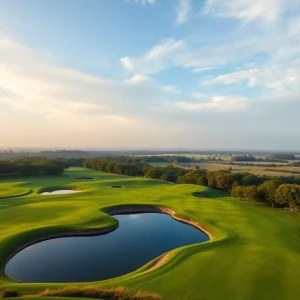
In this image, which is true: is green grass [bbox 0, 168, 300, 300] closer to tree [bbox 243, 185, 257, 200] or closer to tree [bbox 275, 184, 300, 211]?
tree [bbox 275, 184, 300, 211]

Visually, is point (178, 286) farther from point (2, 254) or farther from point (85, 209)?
point (85, 209)

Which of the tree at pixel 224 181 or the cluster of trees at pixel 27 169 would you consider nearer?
the tree at pixel 224 181

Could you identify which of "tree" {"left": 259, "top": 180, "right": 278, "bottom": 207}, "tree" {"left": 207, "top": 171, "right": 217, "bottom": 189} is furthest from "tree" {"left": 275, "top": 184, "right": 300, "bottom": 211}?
"tree" {"left": 207, "top": 171, "right": 217, "bottom": 189}

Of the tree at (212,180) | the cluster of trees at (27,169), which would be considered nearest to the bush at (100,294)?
the tree at (212,180)

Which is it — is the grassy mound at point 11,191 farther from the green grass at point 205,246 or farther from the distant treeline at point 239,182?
the distant treeline at point 239,182

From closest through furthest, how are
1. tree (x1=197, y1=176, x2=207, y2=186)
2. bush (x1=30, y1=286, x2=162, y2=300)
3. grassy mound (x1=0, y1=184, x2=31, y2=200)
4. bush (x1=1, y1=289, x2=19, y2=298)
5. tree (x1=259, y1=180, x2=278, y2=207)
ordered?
bush (x1=1, y1=289, x2=19, y2=298)
bush (x1=30, y1=286, x2=162, y2=300)
tree (x1=259, y1=180, x2=278, y2=207)
grassy mound (x1=0, y1=184, x2=31, y2=200)
tree (x1=197, y1=176, x2=207, y2=186)
